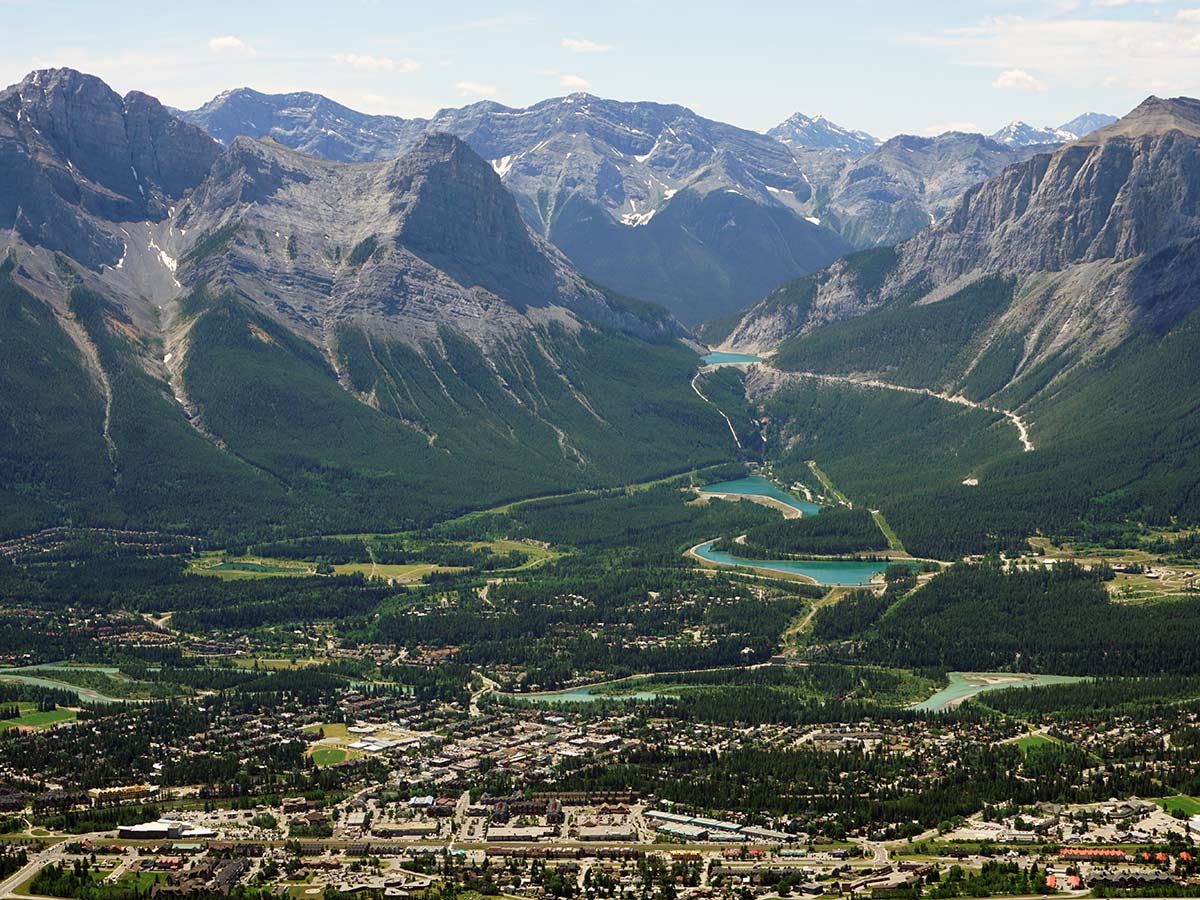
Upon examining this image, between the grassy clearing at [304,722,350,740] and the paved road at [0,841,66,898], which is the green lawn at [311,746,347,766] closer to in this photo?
the grassy clearing at [304,722,350,740]

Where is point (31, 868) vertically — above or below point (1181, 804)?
below

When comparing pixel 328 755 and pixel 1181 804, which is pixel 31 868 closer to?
pixel 328 755

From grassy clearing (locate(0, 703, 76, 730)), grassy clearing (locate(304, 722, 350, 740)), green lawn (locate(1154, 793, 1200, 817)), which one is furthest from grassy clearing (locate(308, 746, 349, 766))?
green lawn (locate(1154, 793, 1200, 817))

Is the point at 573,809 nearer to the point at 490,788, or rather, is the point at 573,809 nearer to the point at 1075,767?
the point at 490,788

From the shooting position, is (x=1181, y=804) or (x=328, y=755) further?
(x=328, y=755)

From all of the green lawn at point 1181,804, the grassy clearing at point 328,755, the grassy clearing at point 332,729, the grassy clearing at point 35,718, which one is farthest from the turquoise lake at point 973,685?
the grassy clearing at point 35,718

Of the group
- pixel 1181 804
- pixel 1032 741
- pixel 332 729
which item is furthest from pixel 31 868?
pixel 1181 804
